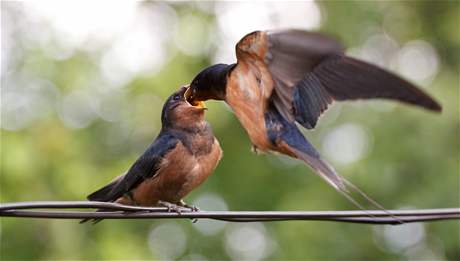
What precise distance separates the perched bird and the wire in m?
0.86

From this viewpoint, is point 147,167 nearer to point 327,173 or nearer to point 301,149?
point 301,149

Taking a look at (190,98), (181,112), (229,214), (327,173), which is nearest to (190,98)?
(190,98)

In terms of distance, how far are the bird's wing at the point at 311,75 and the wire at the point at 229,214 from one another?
0.47 metres

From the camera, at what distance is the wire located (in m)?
2.39

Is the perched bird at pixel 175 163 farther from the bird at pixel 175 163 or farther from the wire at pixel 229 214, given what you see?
the wire at pixel 229 214

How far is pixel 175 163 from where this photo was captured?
3609 mm

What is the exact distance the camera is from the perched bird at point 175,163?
3.58 metres

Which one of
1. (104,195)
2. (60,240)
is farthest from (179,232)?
(104,195)

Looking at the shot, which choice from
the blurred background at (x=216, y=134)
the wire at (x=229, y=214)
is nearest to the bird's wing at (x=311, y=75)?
the wire at (x=229, y=214)

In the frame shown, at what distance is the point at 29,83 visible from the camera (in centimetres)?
644

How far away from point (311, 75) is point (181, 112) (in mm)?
526

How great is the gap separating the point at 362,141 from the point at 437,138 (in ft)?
1.72

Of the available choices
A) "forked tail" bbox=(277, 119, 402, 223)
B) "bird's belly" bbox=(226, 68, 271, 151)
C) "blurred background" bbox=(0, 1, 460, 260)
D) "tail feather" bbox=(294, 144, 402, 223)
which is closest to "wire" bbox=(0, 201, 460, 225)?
"tail feather" bbox=(294, 144, 402, 223)

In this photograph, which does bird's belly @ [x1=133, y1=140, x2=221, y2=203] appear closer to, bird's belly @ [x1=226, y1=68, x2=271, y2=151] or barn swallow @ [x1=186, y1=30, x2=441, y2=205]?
barn swallow @ [x1=186, y1=30, x2=441, y2=205]
